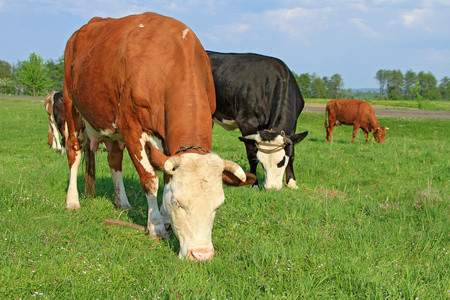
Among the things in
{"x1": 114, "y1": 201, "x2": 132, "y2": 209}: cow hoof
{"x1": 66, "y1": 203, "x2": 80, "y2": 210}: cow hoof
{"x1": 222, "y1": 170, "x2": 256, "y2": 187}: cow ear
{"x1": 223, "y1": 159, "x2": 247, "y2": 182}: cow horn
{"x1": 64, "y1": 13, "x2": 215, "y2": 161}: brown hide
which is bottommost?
{"x1": 114, "y1": 201, "x2": 132, "y2": 209}: cow hoof

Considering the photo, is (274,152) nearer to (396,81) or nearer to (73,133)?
(73,133)

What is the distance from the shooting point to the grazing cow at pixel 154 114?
3.61 m

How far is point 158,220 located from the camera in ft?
15.8

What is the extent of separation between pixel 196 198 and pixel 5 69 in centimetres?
14434

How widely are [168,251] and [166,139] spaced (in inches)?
47.9

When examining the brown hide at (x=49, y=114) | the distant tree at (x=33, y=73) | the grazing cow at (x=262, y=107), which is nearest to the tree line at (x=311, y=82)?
the distant tree at (x=33, y=73)

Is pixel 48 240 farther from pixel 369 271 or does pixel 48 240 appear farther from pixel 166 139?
pixel 369 271

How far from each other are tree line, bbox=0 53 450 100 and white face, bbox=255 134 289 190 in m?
79.7

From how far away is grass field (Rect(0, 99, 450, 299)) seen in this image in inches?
126

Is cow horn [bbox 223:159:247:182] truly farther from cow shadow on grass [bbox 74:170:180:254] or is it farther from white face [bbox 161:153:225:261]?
cow shadow on grass [bbox 74:170:180:254]

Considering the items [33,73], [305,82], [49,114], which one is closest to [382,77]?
[305,82]

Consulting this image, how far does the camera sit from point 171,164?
345cm

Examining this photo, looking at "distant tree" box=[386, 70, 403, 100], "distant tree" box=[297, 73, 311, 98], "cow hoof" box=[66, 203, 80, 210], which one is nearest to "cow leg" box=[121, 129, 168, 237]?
"cow hoof" box=[66, 203, 80, 210]

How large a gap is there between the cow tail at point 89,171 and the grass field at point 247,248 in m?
0.20
